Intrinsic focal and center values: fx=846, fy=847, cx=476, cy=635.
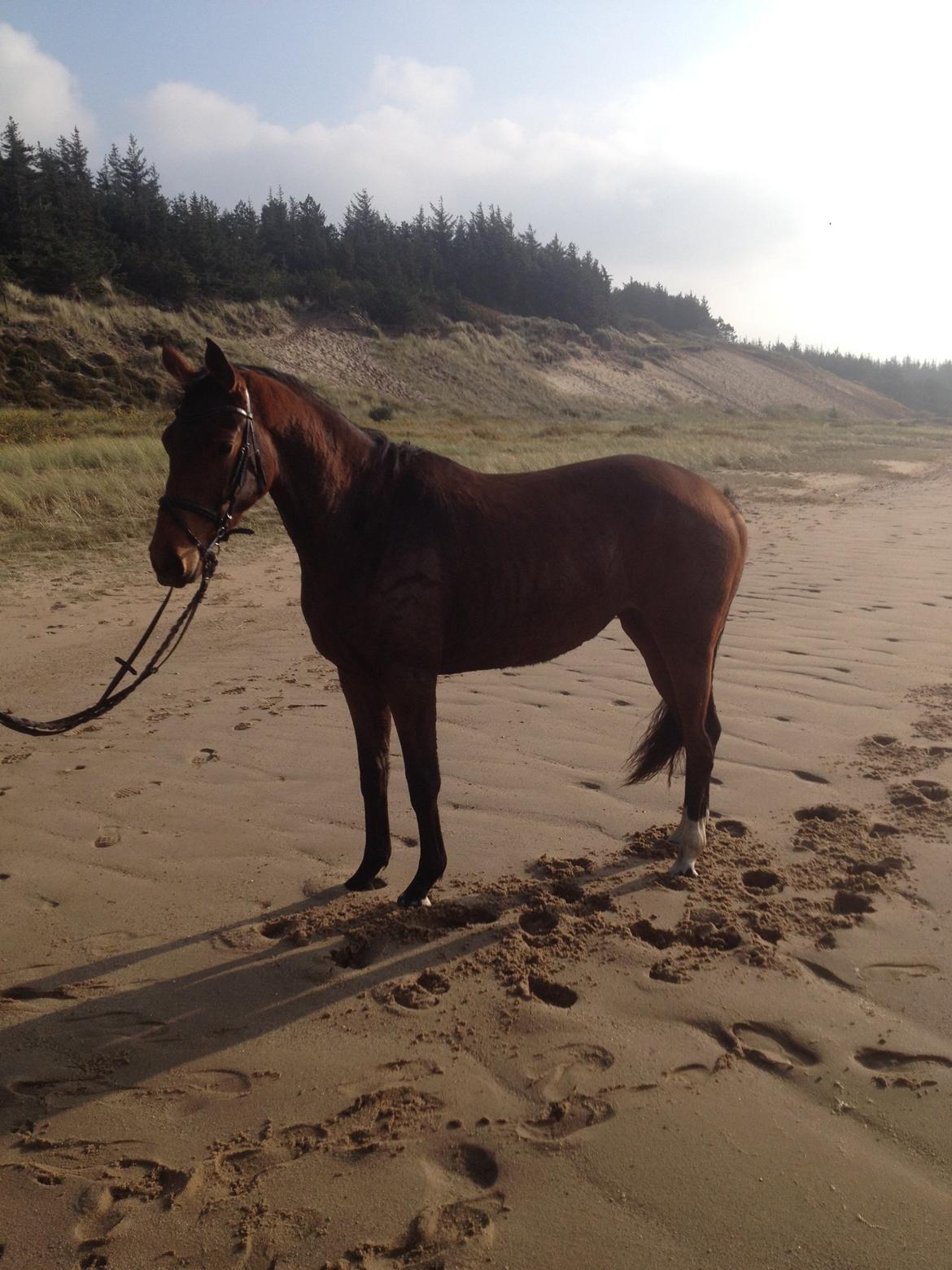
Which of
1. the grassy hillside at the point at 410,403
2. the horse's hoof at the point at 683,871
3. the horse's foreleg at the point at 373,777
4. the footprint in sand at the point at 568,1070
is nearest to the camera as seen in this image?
the footprint in sand at the point at 568,1070

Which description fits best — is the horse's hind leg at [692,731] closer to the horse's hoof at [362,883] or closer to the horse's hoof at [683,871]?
the horse's hoof at [683,871]

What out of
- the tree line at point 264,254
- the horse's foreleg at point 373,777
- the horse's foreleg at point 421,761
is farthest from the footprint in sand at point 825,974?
the tree line at point 264,254

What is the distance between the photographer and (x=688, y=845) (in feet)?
12.1

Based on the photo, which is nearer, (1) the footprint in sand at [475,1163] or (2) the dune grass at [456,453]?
(1) the footprint in sand at [475,1163]

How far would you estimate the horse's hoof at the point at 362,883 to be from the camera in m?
3.49

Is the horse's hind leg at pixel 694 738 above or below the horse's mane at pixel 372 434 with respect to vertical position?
below

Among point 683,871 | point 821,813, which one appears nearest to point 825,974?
point 683,871

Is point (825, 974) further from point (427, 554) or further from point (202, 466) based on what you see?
point (202, 466)

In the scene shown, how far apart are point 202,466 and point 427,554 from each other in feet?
2.92

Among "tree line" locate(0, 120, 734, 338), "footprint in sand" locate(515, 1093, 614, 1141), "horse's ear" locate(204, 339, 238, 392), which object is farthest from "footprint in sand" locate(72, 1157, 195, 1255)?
"tree line" locate(0, 120, 734, 338)

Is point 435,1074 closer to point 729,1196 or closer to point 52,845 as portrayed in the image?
point 729,1196

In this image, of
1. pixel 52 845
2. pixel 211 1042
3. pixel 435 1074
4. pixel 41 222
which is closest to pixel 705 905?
pixel 435 1074

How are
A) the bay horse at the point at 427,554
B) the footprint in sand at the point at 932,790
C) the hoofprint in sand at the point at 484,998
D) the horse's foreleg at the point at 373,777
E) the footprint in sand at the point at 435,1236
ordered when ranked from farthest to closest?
the footprint in sand at the point at 932,790 → the horse's foreleg at the point at 373,777 → the bay horse at the point at 427,554 → the hoofprint in sand at the point at 484,998 → the footprint in sand at the point at 435,1236

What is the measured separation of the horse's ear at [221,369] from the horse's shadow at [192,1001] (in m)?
2.01
